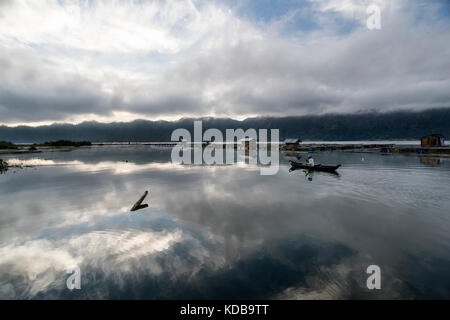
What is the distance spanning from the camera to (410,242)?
14562mm

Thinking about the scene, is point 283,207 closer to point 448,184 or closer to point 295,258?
point 295,258

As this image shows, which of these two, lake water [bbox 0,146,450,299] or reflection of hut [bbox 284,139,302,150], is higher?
reflection of hut [bbox 284,139,302,150]

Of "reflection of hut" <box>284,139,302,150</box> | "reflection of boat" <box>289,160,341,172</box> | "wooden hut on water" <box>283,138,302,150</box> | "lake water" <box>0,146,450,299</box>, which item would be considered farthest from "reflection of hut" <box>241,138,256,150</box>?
"lake water" <box>0,146,450,299</box>

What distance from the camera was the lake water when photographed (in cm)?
1011

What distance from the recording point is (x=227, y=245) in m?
14.4

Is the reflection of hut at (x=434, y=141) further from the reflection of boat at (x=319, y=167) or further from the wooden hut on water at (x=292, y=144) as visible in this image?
the reflection of boat at (x=319, y=167)

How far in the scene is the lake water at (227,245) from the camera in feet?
33.2

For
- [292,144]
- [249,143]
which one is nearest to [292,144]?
[292,144]

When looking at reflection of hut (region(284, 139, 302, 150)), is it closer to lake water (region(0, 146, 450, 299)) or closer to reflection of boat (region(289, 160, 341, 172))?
reflection of boat (region(289, 160, 341, 172))

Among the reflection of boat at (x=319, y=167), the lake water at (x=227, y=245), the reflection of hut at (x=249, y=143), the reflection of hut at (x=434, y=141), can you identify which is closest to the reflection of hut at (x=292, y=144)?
the reflection of hut at (x=249, y=143)

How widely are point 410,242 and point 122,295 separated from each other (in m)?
19.6

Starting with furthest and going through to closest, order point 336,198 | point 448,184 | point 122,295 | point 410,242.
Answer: point 448,184, point 336,198, point 410,242, point 122,295
